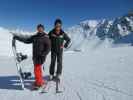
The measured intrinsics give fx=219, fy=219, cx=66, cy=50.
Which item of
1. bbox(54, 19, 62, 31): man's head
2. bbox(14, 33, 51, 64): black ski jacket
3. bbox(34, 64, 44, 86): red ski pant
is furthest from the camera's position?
bbox(54, 19, 62, 31): man's head

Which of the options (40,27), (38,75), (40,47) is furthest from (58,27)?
(38,75)

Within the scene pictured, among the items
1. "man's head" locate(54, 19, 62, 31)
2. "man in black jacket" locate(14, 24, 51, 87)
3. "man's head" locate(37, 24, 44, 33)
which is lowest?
"man in black jacket" locate(14, 24, 51, 87)

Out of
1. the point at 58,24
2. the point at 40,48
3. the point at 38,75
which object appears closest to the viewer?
the point at 38,75

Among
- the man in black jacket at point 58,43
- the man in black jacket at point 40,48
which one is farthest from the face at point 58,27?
the man in black jacket at point 40,48

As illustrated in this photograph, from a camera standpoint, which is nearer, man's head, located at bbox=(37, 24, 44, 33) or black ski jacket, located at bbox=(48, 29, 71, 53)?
man's head, located at bbox=(37, 24, 44, 33)

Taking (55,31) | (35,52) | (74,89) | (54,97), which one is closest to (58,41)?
(55,31)

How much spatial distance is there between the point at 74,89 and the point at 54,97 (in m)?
1.02

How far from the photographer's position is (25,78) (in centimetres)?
812

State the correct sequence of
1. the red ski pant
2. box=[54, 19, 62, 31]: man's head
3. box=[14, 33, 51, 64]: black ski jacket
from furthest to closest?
box=[54, 19, 62, 31]: man's head < box=[14, 33, 51, 64]: black ski jacket < the red ski pant

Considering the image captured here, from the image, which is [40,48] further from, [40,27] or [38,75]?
[38,75]

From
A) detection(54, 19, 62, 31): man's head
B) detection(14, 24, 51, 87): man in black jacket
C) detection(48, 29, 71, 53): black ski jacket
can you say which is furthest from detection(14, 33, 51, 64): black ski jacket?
detection(54, 19, 62, 31): man's head

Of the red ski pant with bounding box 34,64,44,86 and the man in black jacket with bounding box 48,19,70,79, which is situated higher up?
the man in black jacket with bounding box 48,19,70,79

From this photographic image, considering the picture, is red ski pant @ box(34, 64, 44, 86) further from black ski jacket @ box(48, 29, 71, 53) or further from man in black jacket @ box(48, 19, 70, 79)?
black ski jacket @ box(48, 29, 71, 53)

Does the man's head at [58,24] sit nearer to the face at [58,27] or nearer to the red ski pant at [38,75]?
the face at [58,27]
